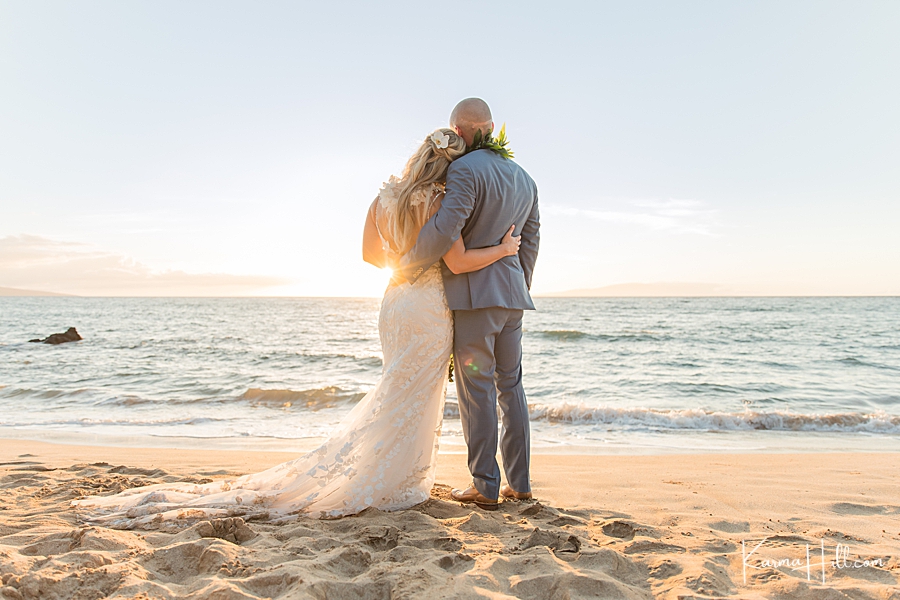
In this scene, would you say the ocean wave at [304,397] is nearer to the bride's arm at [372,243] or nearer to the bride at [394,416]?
the bride at [394,416]

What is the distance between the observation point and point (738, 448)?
5.78 meters

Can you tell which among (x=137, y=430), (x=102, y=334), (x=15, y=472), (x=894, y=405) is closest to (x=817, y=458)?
(x=894, y=405)

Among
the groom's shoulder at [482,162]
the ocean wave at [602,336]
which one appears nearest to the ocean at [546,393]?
the ocean wave at [602,336]

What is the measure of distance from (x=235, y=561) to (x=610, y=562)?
57.9 inches

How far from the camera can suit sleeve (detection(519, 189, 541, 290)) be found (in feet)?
10.7

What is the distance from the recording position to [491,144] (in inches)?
118

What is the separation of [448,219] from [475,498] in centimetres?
155

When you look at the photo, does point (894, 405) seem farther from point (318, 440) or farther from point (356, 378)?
point (356, 378)

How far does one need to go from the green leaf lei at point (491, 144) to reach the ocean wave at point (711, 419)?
194 inches

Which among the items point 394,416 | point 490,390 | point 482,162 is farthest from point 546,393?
point 482,162

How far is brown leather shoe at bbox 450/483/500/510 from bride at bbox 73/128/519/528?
21 centimetres

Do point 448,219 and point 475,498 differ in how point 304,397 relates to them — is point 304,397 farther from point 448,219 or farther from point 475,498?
point 448,219

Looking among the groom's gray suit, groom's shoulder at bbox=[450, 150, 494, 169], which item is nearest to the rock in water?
the groom's gray suit

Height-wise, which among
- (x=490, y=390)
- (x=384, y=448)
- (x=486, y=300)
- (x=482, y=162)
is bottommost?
(x=384, y=448)
